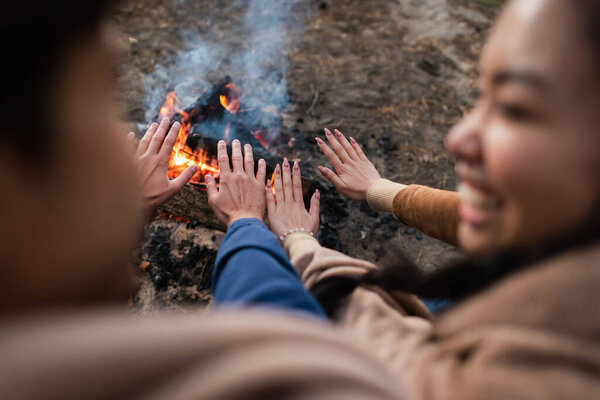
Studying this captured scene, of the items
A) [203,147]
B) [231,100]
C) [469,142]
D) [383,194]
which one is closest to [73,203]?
[469,142]

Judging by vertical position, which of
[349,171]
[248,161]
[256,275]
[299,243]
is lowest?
[299,243]

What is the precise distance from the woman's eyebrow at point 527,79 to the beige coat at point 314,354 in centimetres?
47

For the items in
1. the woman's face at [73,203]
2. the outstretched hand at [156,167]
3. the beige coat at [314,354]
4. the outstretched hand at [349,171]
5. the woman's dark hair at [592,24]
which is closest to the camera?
the beige coat at [314,354]

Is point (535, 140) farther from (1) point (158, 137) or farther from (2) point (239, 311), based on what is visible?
(1) point (158, 137)

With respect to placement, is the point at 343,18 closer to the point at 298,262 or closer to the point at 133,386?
the point at 298,262

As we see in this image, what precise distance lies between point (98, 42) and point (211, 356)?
0.84 metres

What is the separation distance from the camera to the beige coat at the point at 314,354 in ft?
2.26

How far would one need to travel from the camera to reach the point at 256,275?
1.51 metres

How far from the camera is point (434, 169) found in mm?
3566

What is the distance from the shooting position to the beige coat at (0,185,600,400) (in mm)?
689

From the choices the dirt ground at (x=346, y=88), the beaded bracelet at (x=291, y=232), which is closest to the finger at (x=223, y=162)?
the beaded bracelet at (x=291, y=232)

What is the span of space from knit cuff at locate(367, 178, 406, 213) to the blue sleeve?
1.02 metres

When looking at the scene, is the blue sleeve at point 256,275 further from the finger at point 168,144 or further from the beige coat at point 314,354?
the finger at point 168,144

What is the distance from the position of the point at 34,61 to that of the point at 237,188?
1.61 metres
